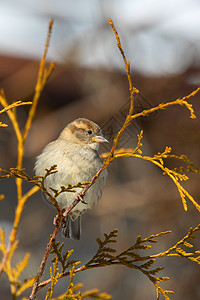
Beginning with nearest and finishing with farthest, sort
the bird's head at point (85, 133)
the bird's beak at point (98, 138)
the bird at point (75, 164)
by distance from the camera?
the bird at point (75, 164), the bird's beak at point (98, 138), the bird's head at point (85, 133)

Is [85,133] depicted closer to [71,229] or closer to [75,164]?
[75,164]

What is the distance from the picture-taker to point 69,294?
1392 millimetres

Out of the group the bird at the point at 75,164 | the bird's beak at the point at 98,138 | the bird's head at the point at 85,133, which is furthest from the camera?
the bird's head at the point at 85,133

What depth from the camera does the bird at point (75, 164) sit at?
240cm

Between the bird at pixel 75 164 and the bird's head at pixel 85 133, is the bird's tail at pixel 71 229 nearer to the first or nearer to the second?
the bird at pixel 75 164

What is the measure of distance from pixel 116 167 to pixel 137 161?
28cm

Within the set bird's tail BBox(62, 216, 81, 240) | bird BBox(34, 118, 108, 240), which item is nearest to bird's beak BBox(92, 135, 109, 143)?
bird BBox(34, 118, 108, 240)

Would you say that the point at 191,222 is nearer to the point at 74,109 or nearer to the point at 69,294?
the point at 74,109

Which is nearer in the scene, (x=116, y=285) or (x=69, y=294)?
(x=69, y=294)

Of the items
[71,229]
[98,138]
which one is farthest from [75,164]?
[71,229]

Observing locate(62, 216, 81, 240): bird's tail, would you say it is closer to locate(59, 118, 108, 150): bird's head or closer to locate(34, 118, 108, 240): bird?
locate(34, 118, 108, 240): bird

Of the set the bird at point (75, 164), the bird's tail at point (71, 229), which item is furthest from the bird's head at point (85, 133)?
the bird's tail at point (71, 229)

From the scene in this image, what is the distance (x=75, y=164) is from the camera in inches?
96.2

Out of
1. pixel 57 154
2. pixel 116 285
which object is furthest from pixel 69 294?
pixel 116 285
